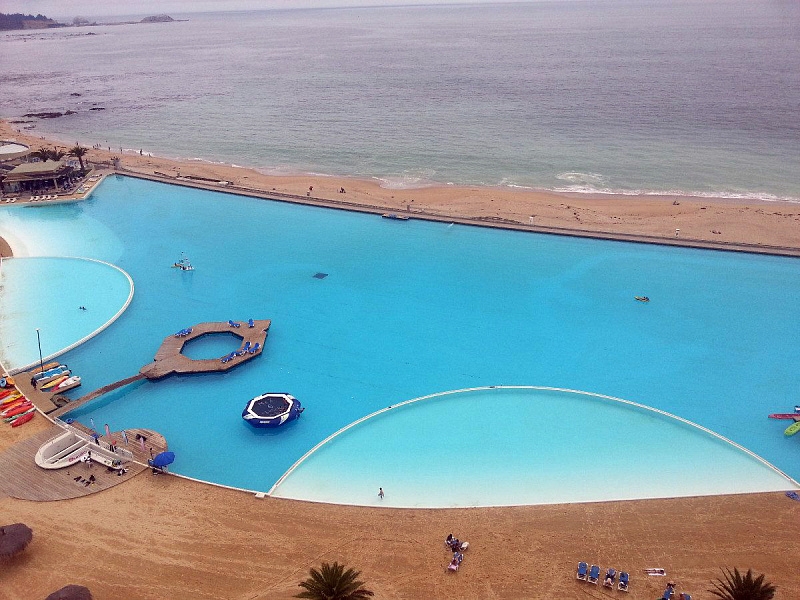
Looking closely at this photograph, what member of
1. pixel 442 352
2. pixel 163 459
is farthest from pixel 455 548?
pixel 442 352

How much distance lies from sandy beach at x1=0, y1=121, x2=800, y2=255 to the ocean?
3.11m

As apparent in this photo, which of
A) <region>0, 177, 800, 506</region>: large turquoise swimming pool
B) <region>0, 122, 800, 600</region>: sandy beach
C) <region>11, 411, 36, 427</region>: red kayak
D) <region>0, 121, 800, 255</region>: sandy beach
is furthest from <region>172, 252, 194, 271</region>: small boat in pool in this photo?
<region>0, 122, 800, 600</region>: sandy beach

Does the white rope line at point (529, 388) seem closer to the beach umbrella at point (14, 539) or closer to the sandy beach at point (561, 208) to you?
the beach umbrella at point (14, 539)

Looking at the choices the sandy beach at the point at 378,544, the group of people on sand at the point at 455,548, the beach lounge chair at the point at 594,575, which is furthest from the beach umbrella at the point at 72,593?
the beach lounge chair at the point at 594,575

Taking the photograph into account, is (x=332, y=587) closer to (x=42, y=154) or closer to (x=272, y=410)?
(x=272, y=410)

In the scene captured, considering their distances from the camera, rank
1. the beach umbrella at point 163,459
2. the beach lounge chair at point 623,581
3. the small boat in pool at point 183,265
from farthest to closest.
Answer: the small boat in pool at point 183,265 < the beach umbrella at point 163,459 < the beach lounge chair at point 623,581

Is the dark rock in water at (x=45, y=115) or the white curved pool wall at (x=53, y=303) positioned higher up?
the dark rock in water at (x=45, y=115)

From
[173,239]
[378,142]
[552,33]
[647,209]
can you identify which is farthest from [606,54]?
[173,239]

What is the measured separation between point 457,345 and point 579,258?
12712mm

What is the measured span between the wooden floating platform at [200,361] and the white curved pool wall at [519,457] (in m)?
6.89

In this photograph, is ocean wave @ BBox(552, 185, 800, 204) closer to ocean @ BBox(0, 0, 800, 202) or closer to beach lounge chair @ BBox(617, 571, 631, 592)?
ocean @ BBox(0, 0, 800, 202)

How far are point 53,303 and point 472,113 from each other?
62.8 m

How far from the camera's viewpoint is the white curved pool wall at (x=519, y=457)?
62.5 feet

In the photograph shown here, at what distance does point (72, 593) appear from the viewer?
14414mm
